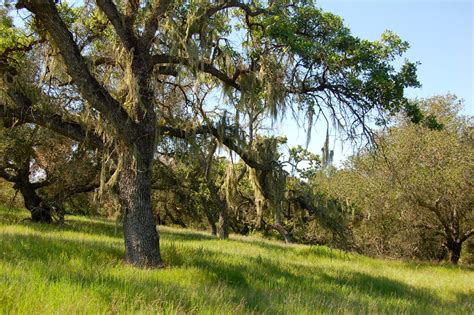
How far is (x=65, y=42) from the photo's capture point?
7.37 meters

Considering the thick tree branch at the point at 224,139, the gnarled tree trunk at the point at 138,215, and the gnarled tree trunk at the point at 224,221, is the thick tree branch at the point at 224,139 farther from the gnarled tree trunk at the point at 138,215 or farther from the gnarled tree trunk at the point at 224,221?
the gnarled tree trunk at the point at 224,221

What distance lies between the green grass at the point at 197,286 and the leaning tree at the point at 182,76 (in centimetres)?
119

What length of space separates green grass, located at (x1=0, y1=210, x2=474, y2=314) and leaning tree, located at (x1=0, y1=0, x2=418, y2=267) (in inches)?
46.9

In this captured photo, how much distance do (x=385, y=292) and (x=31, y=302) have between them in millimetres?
7735

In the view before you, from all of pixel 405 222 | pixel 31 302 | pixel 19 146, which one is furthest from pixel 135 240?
pixel 405 222

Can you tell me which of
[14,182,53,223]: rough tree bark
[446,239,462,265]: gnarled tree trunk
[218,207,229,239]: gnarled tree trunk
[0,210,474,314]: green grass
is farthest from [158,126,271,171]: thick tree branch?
[446,239,462,265]: gnarled tree trunk

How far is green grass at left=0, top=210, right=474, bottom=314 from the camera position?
14.6 feet

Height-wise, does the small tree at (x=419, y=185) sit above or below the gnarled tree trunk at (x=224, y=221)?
above

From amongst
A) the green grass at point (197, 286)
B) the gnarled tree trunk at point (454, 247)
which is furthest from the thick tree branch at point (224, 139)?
the gnarled tree trunk at point (454, 247)

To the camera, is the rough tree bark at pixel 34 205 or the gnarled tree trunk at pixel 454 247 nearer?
the rough tree bark at pixel 34 205

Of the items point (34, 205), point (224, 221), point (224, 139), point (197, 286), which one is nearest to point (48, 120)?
point (224, 139)

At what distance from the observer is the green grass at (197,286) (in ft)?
14.6

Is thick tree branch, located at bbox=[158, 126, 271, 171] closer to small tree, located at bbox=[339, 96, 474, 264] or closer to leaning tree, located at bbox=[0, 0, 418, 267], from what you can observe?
leaning tree, located at bbox=[0, 0, 418, 267]

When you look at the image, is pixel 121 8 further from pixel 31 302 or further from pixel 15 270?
pixel 31 302
